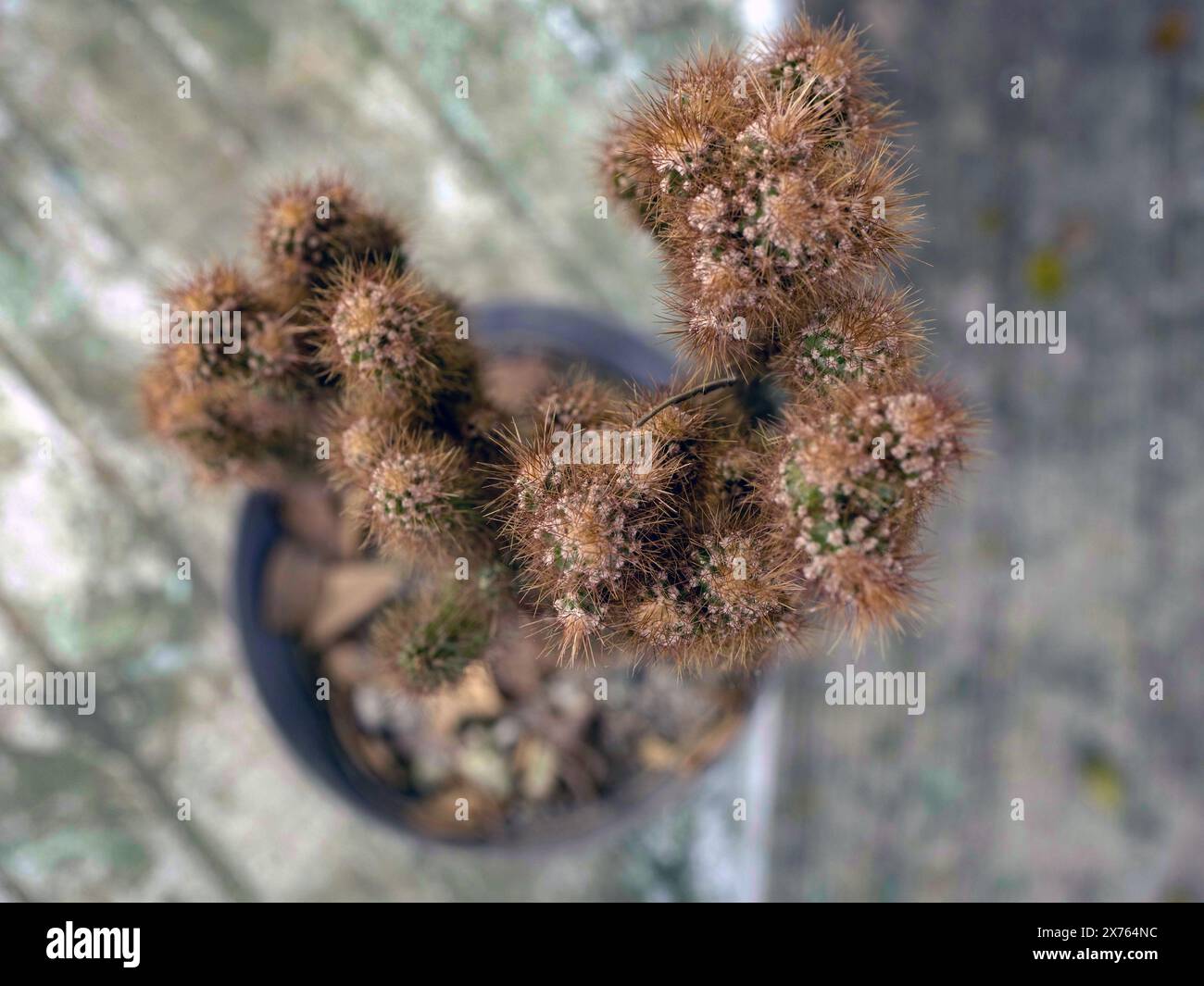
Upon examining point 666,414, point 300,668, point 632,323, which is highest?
point 632,323

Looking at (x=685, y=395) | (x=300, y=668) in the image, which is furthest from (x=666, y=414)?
(x=300, y=668)

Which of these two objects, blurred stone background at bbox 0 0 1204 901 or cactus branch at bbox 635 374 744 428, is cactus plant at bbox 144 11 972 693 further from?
blurred stone background at bbox 0 0 1204 901

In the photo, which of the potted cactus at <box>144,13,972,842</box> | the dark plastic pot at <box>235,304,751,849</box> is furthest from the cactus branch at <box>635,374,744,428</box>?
the dark plastic pot at <box>235,304,751,849</box>

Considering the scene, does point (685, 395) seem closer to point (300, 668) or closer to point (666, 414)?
point (666, 414)

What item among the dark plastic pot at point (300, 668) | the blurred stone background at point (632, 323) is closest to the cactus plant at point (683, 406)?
the dark plastic pot at point (300, 668)
